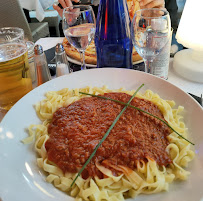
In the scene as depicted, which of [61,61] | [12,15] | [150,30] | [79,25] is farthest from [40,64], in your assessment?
[12,15]

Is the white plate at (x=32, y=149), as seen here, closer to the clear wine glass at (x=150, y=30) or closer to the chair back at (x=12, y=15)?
the clear wine glass at (x=150, y=30)

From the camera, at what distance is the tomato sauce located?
3.90 feet

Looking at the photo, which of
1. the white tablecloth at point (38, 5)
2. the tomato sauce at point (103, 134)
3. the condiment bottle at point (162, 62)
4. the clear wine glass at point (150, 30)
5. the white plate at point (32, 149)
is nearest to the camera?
the white plate at point (32, 149)

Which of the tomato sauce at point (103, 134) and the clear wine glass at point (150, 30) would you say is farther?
the clear wine glass at point (150, 30)

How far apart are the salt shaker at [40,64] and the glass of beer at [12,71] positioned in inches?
3.4

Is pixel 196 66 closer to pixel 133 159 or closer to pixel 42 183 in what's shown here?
pixel 133 159

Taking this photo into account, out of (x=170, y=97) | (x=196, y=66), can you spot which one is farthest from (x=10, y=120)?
(x=196, y=66)

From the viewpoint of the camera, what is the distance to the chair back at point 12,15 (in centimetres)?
491

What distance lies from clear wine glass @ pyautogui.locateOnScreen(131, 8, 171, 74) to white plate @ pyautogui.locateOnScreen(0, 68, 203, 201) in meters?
0.21

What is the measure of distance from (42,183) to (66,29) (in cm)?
119

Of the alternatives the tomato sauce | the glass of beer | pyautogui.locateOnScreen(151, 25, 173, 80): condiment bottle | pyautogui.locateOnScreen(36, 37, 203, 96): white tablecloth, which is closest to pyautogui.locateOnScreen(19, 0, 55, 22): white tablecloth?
the glass of beer

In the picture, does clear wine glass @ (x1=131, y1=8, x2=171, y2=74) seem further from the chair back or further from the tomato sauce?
the chair back

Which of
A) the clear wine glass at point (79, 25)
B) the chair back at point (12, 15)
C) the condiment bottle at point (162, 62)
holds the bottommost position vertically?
the chair back at point (12, 15)

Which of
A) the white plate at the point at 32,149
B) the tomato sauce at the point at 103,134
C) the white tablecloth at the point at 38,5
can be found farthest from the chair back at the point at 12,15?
the tomato sauce at the point at 103,134
